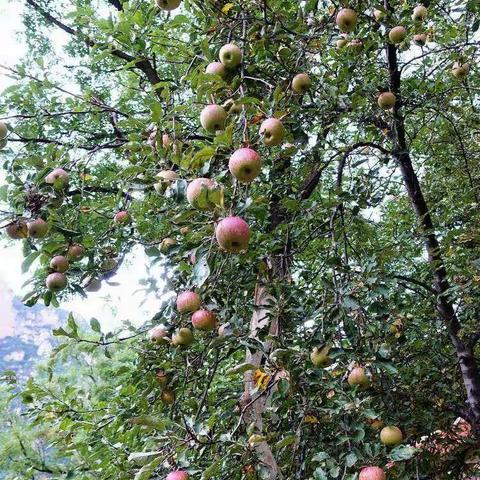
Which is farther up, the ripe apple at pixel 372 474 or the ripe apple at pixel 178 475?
the ripe apple at pixel 178 475

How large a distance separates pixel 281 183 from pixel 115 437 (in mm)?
1378

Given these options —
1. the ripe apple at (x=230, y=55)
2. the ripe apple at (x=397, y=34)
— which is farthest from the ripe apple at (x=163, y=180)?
the ripe apple at (x=397, y=34)

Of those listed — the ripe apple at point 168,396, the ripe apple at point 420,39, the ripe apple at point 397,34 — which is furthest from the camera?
the ripe apple at point 420,39

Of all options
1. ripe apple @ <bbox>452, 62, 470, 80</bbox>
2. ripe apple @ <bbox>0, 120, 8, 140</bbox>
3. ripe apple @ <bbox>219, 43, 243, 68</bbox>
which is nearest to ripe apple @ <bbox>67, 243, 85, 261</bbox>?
ripe apple @ <bbox>0, 120, 8, 140</bbox>

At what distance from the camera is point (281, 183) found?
7.59ft

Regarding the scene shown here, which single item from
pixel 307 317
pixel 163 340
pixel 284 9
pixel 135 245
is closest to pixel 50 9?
pixel 284 9

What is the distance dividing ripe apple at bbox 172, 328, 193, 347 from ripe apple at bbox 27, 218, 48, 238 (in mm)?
608

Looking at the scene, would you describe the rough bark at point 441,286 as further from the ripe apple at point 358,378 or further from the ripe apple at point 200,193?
the ripe apple at point 200,193

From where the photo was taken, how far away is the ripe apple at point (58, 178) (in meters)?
1.83

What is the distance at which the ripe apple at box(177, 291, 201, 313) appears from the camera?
171cm

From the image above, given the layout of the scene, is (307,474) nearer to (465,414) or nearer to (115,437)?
(115,437)

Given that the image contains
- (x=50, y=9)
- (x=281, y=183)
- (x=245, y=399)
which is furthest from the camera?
(x=50, y=9)

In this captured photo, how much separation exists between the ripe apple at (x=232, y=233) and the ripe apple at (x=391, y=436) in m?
1.13

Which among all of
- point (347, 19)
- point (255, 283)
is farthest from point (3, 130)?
point (347, 19)
